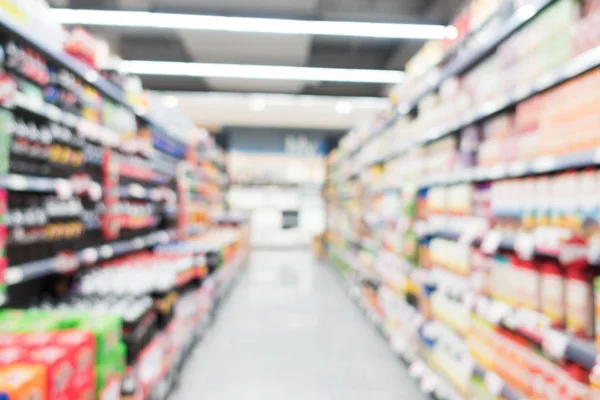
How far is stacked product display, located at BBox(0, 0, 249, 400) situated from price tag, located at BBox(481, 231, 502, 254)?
6.09ft

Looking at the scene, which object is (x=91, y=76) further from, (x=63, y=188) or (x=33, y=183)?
(x=33, y=183)

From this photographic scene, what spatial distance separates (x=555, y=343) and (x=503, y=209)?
819 millimetres

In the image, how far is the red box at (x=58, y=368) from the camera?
1.39 m

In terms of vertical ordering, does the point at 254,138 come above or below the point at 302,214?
above

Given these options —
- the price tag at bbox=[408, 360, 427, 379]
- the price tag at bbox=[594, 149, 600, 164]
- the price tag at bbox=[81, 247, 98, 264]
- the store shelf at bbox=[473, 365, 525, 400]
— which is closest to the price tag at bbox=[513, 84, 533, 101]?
the price tag at bbox=[594, 149, 600, 164]

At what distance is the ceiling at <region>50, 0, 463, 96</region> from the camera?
5590mm

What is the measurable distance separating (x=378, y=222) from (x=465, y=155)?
2259 mm

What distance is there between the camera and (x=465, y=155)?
9.49 ft

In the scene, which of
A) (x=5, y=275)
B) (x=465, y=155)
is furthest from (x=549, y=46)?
(x=5, y=275)

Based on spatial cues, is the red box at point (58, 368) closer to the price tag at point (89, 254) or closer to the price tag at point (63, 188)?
the price tag at point (63, 188)

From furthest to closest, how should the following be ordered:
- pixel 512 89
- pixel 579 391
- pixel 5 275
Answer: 1. pixel 512 89
2. pixel 5 275
3. pixel 579 391

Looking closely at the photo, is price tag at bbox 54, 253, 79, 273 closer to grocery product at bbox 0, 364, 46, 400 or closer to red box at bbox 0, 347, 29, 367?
red box at bbox 0, 347, 29, 367

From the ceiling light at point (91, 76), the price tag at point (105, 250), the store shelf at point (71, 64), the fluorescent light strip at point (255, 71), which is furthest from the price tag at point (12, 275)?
the fluorescent light strip at point (255, 71)

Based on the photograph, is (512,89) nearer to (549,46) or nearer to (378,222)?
(549,46)
